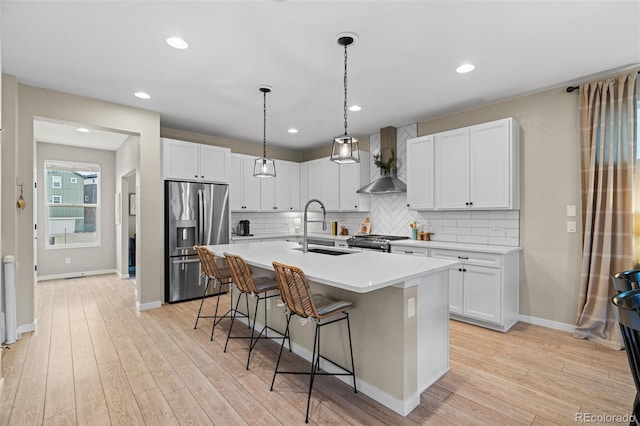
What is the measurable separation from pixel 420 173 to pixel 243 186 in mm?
3049

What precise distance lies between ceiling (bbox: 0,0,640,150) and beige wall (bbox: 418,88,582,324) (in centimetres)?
29

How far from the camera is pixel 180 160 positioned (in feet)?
15.4

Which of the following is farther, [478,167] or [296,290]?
[478,167]

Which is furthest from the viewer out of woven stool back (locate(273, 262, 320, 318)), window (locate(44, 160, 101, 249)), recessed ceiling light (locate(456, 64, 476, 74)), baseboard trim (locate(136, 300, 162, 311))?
window (locate(44, 160, 101, 249))

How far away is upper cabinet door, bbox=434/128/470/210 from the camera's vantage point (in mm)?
3979

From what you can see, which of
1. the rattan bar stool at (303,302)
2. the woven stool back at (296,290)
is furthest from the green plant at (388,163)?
the woven stool back at (296,290)

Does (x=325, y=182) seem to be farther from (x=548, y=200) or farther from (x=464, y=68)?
(x=548, y=200)

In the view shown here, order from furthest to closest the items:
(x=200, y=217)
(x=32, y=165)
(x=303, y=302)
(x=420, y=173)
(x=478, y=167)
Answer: (x=200, y=217) < (x=420, y=173) < (x=478, y=167) < (x=32, y=165) < (x=303, y=302)

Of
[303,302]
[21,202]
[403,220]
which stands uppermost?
[21,202]

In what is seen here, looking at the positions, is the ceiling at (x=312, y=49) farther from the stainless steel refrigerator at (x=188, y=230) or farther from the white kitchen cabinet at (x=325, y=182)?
the white kitchen cabinet at (x=325, y=182)

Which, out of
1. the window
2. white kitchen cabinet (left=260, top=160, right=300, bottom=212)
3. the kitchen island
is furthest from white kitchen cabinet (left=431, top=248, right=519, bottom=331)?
the window

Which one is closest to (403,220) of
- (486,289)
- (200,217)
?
(486,289)

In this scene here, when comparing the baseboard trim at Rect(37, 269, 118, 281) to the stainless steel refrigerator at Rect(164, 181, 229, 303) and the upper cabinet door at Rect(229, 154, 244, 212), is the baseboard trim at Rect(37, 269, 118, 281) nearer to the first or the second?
the stainless steel refrigerator at Rect(164, 181, 229, 303)

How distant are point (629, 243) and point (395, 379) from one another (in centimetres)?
271
